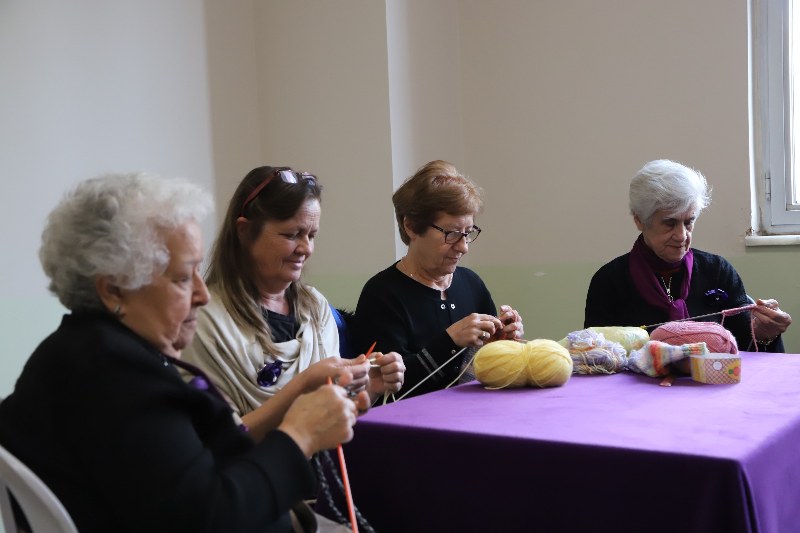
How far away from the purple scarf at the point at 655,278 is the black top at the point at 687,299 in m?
0.02

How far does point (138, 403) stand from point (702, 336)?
4.81 feet

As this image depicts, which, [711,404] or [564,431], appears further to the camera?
[711,404]

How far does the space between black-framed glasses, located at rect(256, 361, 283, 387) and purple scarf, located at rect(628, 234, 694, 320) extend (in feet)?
4.38

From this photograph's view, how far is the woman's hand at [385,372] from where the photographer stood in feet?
→ 6.05

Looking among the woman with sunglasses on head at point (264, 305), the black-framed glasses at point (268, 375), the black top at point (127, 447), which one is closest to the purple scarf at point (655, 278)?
the woman with sunglasses on head at point (264, 305)

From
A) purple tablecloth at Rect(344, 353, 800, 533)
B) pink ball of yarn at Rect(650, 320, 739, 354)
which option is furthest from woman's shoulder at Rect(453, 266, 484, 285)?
purple tablecloth at Rect(344, 353, 800, 533)

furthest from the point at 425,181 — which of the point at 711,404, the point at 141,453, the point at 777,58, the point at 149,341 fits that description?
the point at 777,58

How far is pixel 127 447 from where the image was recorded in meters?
1.02

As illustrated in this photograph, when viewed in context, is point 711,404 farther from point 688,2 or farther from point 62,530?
point 688,2

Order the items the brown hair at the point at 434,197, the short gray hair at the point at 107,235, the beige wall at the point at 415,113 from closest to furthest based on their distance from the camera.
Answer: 1. the short gray hair at the point at 107,235
2. the brown hair at the point at 434,197
3. the beige wall at the point at 415,113

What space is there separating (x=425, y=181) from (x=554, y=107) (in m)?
1.55

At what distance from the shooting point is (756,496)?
4.00 ft

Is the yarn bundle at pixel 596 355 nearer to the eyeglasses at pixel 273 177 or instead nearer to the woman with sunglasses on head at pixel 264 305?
the woman with sunglasses on head at pixel 264 305

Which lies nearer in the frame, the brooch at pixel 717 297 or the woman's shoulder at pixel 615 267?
the brooch at pixel 717 297
